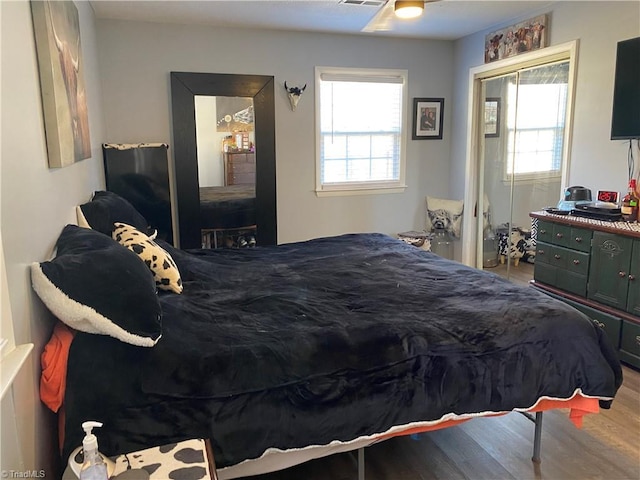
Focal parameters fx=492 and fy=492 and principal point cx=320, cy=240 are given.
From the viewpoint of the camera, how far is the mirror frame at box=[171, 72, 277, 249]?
448 cm

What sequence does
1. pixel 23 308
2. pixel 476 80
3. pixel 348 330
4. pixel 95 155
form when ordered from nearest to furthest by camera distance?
pixel 23 308
pixel 348 330
pixel 95 155
pixel 476 80

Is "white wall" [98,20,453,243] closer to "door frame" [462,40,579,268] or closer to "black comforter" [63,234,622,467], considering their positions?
"door frame" [462,40,579,268]

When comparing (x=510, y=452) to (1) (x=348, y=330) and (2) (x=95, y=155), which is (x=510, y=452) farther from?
(2) (x=95, y=155)

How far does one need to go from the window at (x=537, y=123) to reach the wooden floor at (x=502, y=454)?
2517 mm

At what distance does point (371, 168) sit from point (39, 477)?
4389mm

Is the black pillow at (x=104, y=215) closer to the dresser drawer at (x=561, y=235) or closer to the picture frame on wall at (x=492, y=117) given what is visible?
the dresser drawer at (x=561, y=235)

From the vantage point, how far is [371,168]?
17.6 ft

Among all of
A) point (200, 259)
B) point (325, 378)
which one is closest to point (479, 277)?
point (325, 378)

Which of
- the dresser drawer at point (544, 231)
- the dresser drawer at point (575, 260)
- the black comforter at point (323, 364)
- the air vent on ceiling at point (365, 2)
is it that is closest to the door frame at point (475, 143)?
the dresser drawer at point (544, 231)

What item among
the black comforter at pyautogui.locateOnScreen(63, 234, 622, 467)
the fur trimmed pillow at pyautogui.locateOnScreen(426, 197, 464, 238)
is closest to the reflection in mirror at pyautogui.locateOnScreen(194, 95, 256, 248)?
the fur trimmed pillow at pyautogui.locateOnScreen(426, 197, 464, 238)

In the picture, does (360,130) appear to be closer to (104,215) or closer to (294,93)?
(294,93)

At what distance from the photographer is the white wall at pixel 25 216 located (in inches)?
52.1

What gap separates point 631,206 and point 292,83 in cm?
311

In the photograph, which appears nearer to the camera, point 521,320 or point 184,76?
point 521,320
